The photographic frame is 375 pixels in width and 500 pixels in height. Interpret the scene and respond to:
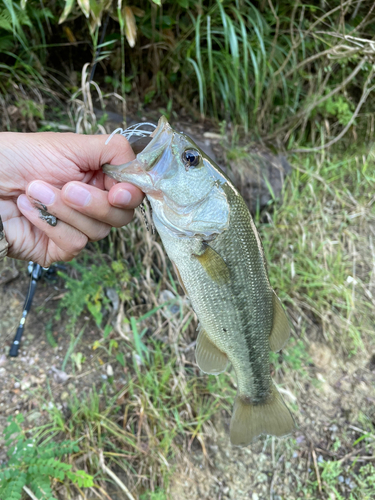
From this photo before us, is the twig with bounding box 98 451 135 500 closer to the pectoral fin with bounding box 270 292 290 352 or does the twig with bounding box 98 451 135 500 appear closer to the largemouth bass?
the largemouth bass

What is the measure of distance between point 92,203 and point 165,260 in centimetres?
137

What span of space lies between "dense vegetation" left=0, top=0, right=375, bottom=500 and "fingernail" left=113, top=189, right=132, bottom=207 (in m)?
1.14

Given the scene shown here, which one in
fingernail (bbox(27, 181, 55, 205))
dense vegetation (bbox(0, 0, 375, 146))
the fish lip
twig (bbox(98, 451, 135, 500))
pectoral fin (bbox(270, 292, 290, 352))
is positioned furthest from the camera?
dense vegetation (bbox(0, 0, 375, 146))

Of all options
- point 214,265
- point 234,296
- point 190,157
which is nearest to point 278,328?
point 234,296

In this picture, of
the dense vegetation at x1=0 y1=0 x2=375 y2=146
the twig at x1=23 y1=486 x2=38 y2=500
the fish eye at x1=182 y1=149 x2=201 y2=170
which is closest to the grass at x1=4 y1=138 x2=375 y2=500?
the twig at x1=23 y1=486 x2=38 y2=500

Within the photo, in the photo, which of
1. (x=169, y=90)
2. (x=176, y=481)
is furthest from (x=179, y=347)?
(x=169, y=90)

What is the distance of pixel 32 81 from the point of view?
2783 millimetres

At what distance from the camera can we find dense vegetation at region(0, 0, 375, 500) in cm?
232

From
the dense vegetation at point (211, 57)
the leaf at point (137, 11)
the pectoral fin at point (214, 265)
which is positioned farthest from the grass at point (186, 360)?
the leaf at point (137, 11)

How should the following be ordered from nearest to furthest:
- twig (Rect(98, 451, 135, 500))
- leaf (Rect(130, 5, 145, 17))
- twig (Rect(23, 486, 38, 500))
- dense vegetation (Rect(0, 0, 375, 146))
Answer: twig (Rect(23, 486, 38, 500)) → twig (Rect(98, 451, 135, 500)) → leaf (Rect(130, 5, 145, 17)) → dense vegetation (Rect(0, 0, 375, 146))

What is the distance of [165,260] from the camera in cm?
280

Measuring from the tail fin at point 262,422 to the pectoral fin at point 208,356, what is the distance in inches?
13.3

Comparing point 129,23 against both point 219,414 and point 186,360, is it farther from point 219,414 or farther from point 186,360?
point 219,414

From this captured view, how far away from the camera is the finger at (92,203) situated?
1439 millimetres
